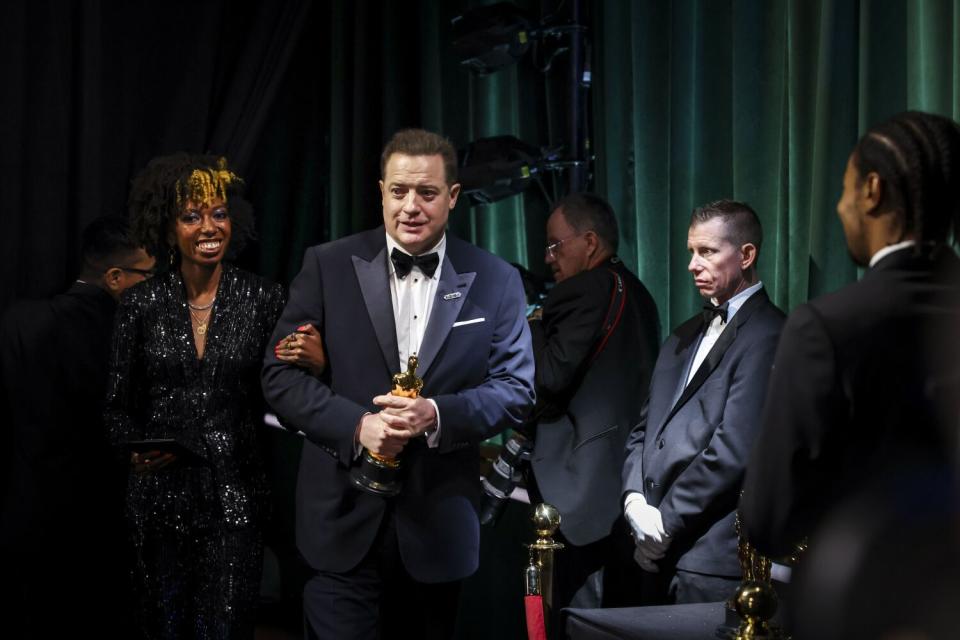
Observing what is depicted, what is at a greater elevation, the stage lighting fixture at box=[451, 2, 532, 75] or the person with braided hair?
the stage lighting fixture at box=[451, 2, 532, 75]

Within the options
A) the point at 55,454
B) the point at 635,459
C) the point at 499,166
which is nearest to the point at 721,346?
the point at 635,459

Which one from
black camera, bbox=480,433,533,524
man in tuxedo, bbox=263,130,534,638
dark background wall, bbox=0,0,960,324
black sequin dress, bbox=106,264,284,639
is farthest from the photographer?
black camera, bbox=480,433,533,524

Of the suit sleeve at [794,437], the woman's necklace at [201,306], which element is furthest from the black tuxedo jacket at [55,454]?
the suit sleeve at [794,437]

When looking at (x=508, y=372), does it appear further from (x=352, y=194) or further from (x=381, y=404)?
(x=352, y=194)

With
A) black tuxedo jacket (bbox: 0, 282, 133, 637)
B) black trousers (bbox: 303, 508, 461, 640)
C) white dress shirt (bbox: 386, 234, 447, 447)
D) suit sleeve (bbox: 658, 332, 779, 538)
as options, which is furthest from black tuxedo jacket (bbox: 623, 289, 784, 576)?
black tuxedo jacket (bbox: 0, 282, 133, 637)

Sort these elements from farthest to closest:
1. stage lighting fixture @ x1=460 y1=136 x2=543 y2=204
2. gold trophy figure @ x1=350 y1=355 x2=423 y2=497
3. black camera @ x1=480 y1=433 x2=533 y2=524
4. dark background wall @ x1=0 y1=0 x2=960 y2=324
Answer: stage lighting fixture @ x1=460 y1=136 x2=543 y2=204, black camera @ x1=480 y1=433 x2=533 y2=524, dark background wall @ x1=0 y1=0 x2=960 y2=324, gold trophy figure @ x1=350 y1=355 x2=423 y2=497

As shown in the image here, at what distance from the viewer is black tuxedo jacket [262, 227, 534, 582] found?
2.47 metres

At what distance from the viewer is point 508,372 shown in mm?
2602

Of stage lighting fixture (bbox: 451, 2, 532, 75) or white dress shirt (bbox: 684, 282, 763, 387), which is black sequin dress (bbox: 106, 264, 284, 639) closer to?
white dress shirt (bbox: 684, 282, 763, 387)

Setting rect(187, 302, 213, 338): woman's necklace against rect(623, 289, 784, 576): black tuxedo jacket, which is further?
rect(187, 302, 213, 338): woman's necklace

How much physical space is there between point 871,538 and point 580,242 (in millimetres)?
2077

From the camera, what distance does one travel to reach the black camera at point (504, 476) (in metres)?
3.38

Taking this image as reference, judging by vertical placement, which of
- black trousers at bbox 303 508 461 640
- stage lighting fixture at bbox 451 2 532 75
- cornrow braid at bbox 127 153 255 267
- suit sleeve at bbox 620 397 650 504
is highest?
stage lighting fixture at bbox 451 2 532 75

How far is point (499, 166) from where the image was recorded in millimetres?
3770
